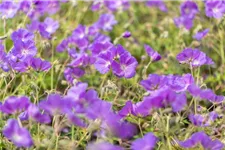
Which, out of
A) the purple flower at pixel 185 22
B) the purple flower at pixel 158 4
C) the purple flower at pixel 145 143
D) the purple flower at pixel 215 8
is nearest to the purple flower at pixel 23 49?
the purple flower at pixel 145 143

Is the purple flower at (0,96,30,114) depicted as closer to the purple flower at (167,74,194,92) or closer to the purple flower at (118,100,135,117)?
the purple flower at (118,100,135,117)

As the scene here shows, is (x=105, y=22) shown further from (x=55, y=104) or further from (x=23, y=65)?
(x=55, y=104)

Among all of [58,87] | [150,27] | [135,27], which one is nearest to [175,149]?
[58,87]

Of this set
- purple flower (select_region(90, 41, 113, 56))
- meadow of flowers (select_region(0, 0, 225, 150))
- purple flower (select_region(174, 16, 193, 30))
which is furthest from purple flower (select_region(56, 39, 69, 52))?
purple flower (select_region(174, 16, 193, 30))

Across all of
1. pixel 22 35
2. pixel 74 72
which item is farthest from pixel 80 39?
pixel 22 35

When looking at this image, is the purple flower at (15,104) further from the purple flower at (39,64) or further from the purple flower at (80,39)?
the purple flower at (80,39)

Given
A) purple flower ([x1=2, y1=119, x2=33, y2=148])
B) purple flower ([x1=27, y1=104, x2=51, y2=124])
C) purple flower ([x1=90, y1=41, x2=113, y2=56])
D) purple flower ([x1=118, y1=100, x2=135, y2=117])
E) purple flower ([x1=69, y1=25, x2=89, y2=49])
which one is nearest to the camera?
purple flower ([x1=2, y1=119, x2=33, y2=148])

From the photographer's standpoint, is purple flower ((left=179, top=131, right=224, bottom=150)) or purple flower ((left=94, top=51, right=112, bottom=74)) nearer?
purple flower ((left=179, top=131, right=224, bottom=150))
